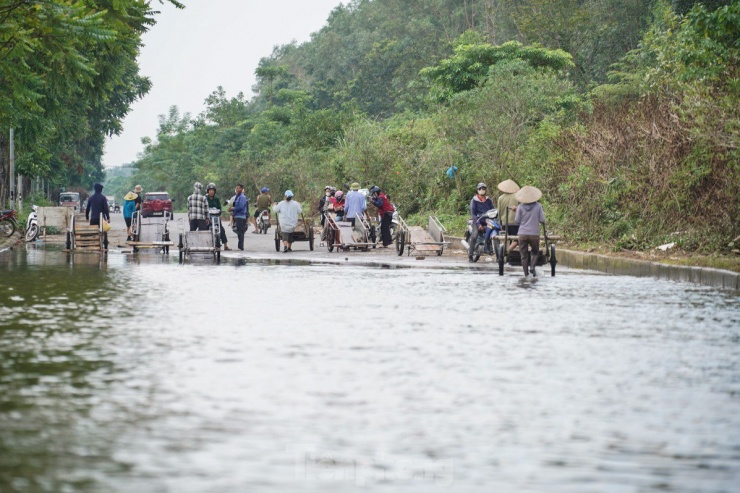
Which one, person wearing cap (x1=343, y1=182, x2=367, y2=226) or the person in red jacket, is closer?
the person in red jacket

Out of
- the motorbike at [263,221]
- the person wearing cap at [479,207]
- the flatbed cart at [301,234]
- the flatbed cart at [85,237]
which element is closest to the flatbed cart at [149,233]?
the flatbed cart at [85,237]

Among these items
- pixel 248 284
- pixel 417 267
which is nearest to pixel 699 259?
pixel 417 267

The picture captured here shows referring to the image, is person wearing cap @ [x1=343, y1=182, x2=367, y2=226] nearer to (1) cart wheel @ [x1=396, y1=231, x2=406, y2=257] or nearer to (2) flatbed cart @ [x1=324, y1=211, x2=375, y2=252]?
(2) flatbed cart @ [x1=324, y1=211, x2=375, y2=252]

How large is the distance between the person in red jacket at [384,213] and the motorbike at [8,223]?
13.0m

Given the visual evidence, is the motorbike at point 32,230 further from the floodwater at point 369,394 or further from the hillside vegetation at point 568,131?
the floodwater at point 369,394

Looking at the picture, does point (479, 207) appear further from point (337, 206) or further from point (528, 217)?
point (337, 206)

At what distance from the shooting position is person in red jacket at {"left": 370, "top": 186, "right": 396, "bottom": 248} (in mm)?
32469

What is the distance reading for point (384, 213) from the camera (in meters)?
33.2

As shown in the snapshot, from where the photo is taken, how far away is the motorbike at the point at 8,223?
39219mm

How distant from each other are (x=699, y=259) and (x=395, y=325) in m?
11.8

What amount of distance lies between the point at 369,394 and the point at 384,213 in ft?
80.2

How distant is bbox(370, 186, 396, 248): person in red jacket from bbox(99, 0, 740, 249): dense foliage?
438 centimetres

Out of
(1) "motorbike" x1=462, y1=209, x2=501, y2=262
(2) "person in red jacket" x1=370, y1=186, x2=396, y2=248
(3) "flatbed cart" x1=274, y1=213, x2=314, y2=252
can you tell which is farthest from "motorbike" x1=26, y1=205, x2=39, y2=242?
(1) "motorbike" x1=462, y1=209, x2=501, y2=262

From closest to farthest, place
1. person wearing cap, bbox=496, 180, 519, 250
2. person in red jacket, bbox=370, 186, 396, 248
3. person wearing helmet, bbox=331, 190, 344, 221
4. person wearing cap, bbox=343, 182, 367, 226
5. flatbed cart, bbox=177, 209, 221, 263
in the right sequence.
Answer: person wearing cap, bbox=496, 180, 519, 250, flatbed cart, bbox=177, 209, 221, 263, person in red jacket, bbox=370, 186, 396, 248, person wearing cap, bbox=343, 182, 367, 226, person wearing helmet, bbox=331, 190, 344, 221
